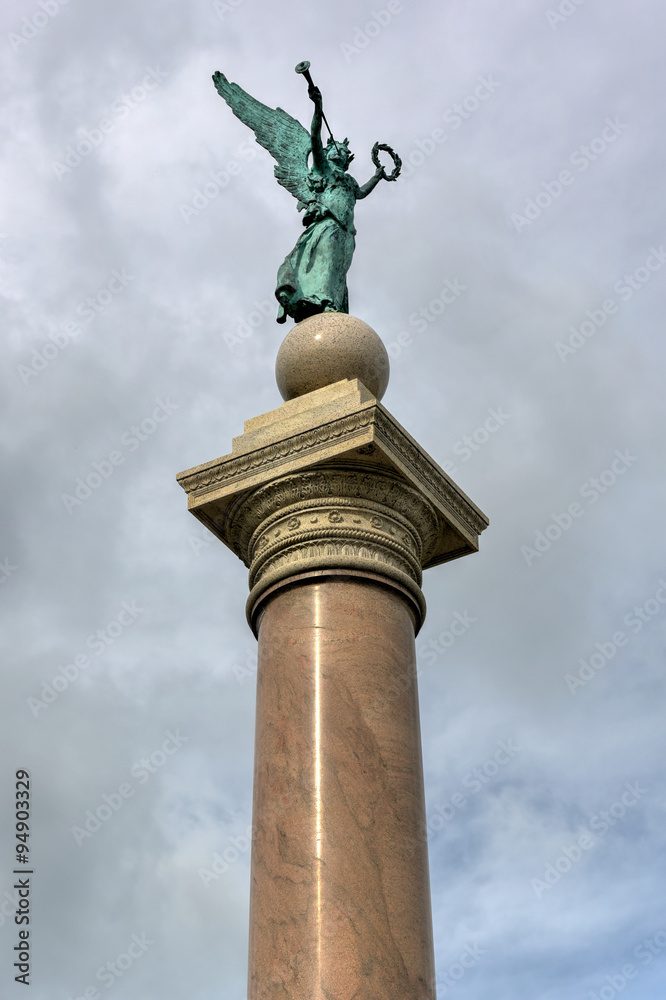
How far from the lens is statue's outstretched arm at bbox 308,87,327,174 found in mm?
14219

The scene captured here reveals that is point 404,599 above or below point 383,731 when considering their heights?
above

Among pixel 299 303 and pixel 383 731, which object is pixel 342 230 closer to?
pixel 299 303

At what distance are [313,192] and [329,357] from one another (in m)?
3.48

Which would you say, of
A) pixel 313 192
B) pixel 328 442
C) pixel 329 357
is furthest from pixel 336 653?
pixel 313 192

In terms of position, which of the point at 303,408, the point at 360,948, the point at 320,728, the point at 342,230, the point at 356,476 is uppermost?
the point at 342,230

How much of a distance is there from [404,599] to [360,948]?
3148 mm

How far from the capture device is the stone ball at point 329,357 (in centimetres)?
1223

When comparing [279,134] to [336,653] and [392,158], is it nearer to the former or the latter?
[392,158]

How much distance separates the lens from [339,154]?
596 inches

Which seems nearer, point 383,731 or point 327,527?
point 383,731

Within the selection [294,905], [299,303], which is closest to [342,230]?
[299,303]

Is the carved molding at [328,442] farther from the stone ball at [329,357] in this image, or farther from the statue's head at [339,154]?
the statue's head at [339,154]

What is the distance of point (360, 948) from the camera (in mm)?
8844

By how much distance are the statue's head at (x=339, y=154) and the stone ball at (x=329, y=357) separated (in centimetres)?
322
